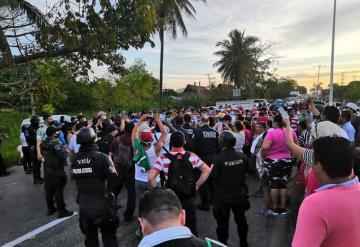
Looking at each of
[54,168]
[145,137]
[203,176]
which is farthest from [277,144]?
[54,168]

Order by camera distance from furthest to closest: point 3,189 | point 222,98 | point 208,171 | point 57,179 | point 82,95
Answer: point 222,98, point 82,95, point 3,189, point 57,179, point 208,171

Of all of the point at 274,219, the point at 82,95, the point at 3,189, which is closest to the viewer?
the point at 274,219

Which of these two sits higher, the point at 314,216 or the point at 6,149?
the point at 314,216

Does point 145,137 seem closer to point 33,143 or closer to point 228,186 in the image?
point 228,186

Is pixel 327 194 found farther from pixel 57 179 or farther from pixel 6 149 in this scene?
pixel 6 149

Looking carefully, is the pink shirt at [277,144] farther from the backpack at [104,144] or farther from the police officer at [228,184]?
the backpack at [104,144]

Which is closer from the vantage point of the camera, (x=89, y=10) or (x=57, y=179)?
(x=57, y=179)

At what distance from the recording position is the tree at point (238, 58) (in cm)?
5619

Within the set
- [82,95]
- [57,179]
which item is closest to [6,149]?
[57,179]

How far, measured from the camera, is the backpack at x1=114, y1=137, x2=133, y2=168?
7220 millimetres

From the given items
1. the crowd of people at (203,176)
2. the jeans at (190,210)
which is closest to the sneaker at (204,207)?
the crowd of people at (203,176)

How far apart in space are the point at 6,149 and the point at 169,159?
1608 centimetres

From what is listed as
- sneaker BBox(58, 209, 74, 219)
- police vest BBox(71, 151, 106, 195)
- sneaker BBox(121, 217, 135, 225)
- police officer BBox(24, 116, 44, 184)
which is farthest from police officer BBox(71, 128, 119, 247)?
police officer BBox(24, 116, 44, 184)

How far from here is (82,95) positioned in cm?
4131
